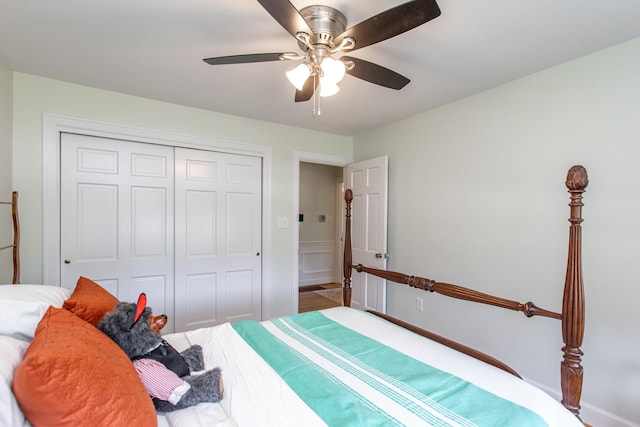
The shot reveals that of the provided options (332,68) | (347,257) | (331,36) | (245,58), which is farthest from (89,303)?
(347,257)

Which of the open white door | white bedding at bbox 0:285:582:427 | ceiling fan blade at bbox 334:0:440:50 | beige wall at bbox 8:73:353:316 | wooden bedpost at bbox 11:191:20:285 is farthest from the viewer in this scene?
the open white door

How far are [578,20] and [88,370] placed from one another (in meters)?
2.48

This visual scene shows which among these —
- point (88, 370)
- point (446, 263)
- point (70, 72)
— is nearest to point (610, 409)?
point (446, 263)

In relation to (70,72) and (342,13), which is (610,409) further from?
(70,72)

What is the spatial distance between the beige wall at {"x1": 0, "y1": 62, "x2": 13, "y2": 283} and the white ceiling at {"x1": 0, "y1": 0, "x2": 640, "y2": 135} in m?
0.15

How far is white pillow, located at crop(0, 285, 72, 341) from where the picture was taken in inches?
38.7

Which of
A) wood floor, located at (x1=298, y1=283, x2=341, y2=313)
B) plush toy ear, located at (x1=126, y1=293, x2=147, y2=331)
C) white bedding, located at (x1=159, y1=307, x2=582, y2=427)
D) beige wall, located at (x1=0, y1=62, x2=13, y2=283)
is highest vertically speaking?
beige wall, located at (x1=0, y1=62, x2=13, y2=283)

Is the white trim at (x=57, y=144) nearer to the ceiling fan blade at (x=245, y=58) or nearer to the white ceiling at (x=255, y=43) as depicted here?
the white ceiling at (x=255, y=43)

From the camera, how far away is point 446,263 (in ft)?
9.19

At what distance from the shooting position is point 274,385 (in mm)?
1181

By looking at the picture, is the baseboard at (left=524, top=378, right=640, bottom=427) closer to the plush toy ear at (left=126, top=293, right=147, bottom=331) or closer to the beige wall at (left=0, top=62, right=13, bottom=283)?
the plush toy ear at (left=126, top=293, right=147, bottom=331)

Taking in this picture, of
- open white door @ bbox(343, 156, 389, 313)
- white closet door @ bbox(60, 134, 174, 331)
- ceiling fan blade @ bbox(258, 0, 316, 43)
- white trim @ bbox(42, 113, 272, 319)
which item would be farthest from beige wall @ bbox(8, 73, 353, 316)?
ceiling fan blade @ bbox(258, 0, 316, 43)

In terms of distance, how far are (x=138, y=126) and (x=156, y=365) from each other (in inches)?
92.5

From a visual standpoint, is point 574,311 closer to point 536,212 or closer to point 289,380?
point 536,212
